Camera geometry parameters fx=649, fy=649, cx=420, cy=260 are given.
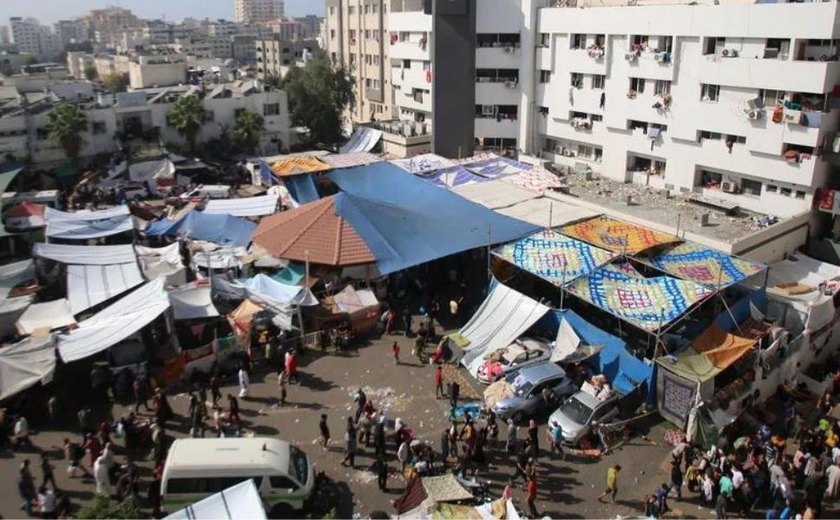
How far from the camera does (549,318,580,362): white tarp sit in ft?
54.0

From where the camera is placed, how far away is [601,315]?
19.1 m

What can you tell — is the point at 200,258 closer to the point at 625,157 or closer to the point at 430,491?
the point at 430,491

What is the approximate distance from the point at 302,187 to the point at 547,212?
38.5 feet

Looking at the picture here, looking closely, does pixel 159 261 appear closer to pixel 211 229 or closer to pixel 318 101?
pixel 211 229

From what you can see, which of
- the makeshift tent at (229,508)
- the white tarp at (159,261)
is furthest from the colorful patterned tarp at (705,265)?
the white tarp at (159,261)

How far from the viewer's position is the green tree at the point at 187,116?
3741cm

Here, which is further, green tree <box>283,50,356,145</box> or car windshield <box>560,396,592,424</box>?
green tree <box>283,50,356,145</box>

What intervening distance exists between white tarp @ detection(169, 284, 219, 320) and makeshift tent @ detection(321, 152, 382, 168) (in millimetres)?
12399

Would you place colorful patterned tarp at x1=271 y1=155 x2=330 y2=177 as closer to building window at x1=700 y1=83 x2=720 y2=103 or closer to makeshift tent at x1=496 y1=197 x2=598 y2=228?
makeshift tent at x1=496 y1=197 x2=598 y2=228

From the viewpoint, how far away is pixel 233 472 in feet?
38.2

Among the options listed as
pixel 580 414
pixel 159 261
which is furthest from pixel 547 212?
pixel 159 261

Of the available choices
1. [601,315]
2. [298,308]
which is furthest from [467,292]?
[298,308]

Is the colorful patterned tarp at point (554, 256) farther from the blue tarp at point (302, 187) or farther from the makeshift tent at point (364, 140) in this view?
Answer: the makeshift tent at point (364, 140)

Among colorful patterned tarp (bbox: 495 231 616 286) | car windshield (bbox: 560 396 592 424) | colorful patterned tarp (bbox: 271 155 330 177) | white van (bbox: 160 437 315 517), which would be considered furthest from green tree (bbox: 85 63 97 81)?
car windshield (bbox: 560 396 592 424)
